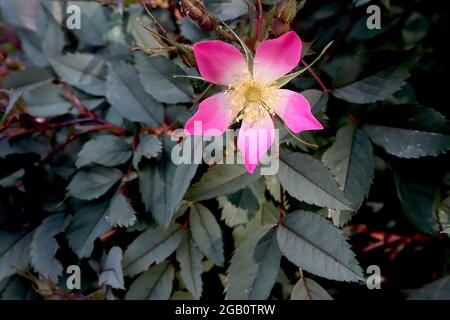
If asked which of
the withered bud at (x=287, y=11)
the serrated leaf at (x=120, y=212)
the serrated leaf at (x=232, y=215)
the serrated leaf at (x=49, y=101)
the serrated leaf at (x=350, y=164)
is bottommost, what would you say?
the serrated leaf at (x=232, y=215)

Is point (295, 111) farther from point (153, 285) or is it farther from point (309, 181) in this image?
point (153, 285)

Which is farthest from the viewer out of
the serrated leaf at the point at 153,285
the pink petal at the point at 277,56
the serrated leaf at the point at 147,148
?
the serrated leaf at the point at 153,285

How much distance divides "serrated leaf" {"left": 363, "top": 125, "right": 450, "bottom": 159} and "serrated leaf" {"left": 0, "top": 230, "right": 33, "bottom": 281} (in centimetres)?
83

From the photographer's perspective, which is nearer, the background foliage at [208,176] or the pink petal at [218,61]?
the pink petal at [218,61]

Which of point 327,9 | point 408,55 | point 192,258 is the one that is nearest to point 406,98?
point 408,55

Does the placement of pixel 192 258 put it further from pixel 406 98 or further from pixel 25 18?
pixel 25 18

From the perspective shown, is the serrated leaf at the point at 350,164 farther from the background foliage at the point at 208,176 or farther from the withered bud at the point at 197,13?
the withered bud at the point at 197,13

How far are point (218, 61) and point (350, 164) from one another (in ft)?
1.18

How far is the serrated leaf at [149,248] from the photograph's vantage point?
3.37 feet

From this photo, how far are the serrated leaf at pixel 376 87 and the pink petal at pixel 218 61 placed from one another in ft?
0.90

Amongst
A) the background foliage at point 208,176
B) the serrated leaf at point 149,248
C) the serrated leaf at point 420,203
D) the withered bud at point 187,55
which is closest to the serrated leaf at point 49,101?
the background foliage at point 208,176

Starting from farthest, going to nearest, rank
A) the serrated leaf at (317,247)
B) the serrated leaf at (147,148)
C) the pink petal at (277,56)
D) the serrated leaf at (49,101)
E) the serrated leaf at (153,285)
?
the serrated leaf at (49,101) → the serrated leaf at (153,285) → the serrated leaf at (147,148) → the serrated leaf at (317,247) → the pink petal at (277,56)

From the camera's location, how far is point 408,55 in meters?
0.96

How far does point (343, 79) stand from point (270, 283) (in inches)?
17.6
